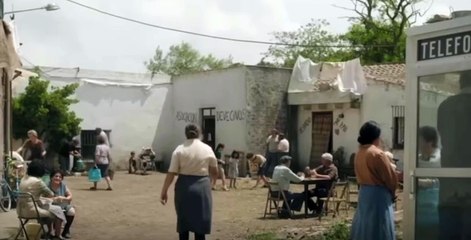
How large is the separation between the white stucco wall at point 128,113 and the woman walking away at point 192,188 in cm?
1809

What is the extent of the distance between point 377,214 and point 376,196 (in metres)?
0.16

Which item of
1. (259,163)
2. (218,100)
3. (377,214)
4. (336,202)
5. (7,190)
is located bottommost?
(336,202)

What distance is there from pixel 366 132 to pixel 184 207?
2559 mm

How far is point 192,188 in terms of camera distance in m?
7.97

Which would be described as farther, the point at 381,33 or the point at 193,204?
the point at 381,33

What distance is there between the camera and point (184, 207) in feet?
26.2

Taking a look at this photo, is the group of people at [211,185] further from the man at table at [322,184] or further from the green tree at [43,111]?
the green tree at [43,111]

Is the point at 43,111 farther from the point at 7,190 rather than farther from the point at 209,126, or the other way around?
the point at 7,190

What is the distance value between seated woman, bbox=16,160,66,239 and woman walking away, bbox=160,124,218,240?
6.59ft

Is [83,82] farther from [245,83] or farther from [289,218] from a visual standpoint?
[289,218]

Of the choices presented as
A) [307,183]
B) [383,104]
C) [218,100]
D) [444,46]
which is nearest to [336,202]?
[307,183]

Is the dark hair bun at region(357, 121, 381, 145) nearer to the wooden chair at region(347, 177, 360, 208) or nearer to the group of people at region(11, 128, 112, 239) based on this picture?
the wooden chair at region(347, 177, 360, 208)

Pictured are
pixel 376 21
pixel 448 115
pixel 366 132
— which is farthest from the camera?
pixel 376 21

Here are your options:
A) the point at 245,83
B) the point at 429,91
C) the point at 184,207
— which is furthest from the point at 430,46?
the point at 245,83
